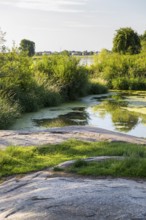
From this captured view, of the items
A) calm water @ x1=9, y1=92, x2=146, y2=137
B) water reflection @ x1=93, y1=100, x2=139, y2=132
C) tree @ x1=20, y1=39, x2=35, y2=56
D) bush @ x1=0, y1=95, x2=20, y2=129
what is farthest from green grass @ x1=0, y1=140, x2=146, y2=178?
tree @ x1=20, y1=39, x2=35, y2=56

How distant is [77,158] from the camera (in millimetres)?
8211

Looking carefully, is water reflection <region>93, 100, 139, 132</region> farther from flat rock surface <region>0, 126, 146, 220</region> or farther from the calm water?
flat rock surface <region>0, 126, 146, 220</region>

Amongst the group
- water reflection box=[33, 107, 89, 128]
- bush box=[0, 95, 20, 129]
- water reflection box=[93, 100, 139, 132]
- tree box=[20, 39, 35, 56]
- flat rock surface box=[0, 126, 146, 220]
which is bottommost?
water reflection box=[93, 100, 139, 132]

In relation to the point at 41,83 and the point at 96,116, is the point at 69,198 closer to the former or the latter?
the point at 96,116

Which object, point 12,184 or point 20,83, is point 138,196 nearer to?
point 12,184

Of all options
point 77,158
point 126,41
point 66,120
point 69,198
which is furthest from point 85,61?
point 69,198

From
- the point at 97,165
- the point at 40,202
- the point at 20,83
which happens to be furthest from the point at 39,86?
the point at 40,202

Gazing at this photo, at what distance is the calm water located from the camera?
1594 centimetres

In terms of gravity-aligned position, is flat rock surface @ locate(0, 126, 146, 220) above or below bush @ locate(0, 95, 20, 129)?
above

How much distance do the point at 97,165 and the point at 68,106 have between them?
628 inches

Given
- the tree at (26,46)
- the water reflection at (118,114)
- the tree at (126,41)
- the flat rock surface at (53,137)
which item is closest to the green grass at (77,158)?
the flat rock surface at (53,137)

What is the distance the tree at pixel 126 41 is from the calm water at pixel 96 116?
3148 cm

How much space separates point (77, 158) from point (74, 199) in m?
3.21

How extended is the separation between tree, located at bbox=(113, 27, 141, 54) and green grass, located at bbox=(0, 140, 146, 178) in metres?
47.3
